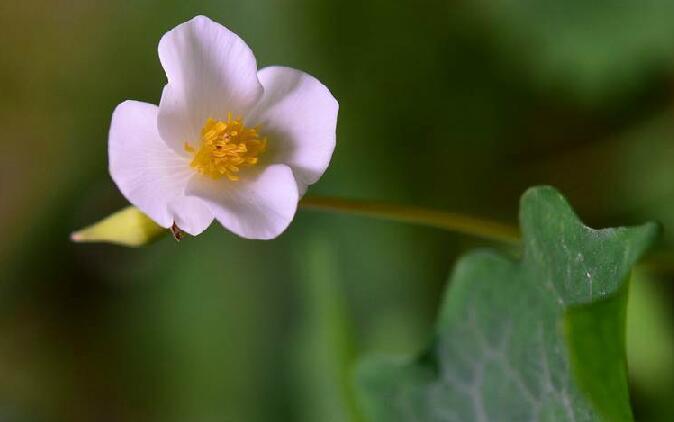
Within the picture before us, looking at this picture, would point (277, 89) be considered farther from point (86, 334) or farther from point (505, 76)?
point (86, 334)

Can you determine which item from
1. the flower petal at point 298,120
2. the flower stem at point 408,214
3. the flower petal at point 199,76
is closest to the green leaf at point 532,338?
the flower stem at point 408,214

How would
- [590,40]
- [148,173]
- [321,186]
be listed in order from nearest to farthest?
1. [148,173]
2. [590,40]
3. [321,186]

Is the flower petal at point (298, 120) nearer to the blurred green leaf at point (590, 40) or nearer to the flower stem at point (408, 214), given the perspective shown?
the flower stem at point (408, 214)

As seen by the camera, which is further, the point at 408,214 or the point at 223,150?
the point at 408,214

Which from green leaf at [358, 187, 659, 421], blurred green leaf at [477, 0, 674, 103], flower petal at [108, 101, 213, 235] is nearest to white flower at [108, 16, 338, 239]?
flower petal at [108, 101, 213, 235]

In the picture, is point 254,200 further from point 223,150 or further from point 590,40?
point 590,40

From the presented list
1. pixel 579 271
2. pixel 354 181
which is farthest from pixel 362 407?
pixel 354 181

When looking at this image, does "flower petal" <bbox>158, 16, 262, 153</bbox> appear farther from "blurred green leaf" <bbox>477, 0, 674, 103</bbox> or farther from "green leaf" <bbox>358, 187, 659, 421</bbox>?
"blurred green leaf" <bbox>477, 0, 674, 103</bbox>

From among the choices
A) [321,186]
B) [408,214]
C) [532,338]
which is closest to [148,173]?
[408,214]
